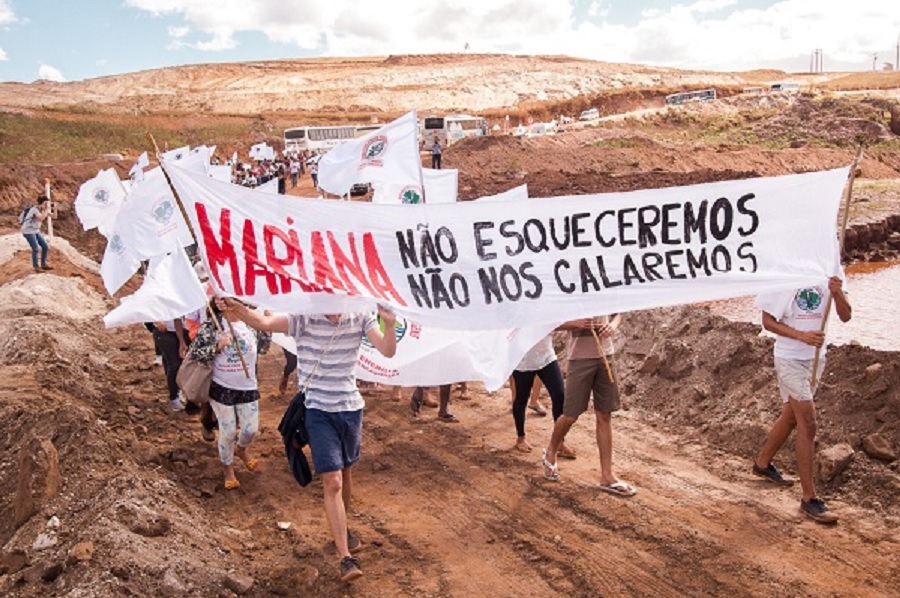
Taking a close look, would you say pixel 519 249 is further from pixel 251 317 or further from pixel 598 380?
pixel 251 317

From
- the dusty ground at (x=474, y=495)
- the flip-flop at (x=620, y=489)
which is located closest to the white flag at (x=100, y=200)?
the dusty ground at (x=474, y=495)

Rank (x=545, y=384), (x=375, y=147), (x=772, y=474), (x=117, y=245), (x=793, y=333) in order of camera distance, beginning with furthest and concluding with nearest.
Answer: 1. (x=375, y=147)
2. (x=117, y=245)
3. (x=545, y=384)
4. (x=772, y=474)
5. (x=793, y=333)

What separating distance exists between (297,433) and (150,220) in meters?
5.24

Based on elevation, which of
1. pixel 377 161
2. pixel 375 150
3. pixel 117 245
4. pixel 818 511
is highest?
pixel 375 150

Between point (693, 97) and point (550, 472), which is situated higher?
point (693, 97)

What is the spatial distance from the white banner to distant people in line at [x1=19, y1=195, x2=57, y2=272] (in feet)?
43.9

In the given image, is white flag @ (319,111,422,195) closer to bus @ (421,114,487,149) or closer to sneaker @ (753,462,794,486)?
sneaker @ (753,462,794,486)

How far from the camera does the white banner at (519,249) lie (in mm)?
5391

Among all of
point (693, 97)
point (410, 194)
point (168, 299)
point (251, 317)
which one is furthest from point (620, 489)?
point (693, 97)

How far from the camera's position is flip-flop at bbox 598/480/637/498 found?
6699 mm

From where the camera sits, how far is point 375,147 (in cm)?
1066

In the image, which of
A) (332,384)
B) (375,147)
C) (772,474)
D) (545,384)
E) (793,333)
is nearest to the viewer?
(332,384)

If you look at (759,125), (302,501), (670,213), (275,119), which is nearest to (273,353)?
(302,501)

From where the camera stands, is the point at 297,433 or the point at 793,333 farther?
the point at 793,333
